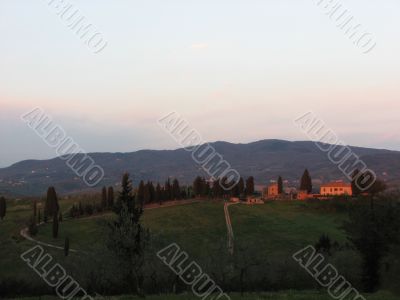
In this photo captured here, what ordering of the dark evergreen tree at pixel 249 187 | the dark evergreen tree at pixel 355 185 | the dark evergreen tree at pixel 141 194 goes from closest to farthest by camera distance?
the dark evergreen tree at pixel 355 185, the dark evergreen tree at pixel 141 194, the dark evergreen tree at pixel 249 187

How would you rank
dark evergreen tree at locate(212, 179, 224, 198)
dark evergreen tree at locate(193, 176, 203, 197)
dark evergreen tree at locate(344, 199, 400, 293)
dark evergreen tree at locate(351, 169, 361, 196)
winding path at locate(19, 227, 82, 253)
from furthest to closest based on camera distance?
dark evergreen tree at locate(193, 176, 203, 197), dark evergreen tree at locate(212, 179, 224, 198), dark evergreen tree at locate(351, 169, 361, 196), winding path at locate(19, 227, 82, 253), dark evergreen tree at locate(344, 199, 400, 293)

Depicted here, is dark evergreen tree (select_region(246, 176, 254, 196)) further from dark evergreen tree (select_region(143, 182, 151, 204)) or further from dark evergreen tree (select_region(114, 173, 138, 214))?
dark evergreen tree (select_region(114, 173, 138, 214))

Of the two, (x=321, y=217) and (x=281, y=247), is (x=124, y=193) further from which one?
(x=321, y=217)

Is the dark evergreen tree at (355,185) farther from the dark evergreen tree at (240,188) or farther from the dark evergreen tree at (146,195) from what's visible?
the dark evergreen tree at (146,195)

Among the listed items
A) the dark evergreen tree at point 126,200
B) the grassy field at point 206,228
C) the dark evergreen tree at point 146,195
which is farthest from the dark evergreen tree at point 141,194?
the dark evergreen tree at point 126,200

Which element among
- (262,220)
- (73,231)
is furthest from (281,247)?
(73,231)

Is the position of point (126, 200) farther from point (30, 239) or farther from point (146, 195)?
point (146, 195)

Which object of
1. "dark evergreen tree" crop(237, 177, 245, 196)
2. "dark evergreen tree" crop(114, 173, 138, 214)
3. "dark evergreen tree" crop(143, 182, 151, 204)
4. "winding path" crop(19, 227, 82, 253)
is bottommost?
"winding path" crop(19, 227, 82, 253)

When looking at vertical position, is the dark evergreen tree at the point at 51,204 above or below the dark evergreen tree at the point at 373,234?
above

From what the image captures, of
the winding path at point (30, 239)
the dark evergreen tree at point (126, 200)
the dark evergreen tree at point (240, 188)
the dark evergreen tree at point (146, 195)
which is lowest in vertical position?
the winding path at point (30, 239)

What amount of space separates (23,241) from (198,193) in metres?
61.2

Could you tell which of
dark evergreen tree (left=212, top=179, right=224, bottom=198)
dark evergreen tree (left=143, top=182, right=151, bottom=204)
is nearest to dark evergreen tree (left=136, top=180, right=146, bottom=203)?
dark evergreen tree (left=143, top=182, right=151, bottom=204)

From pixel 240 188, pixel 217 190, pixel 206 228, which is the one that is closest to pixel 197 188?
pixel 217 190

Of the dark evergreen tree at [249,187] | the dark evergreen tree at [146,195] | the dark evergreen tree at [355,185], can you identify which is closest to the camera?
the dark evergreen tree at [355,185]
